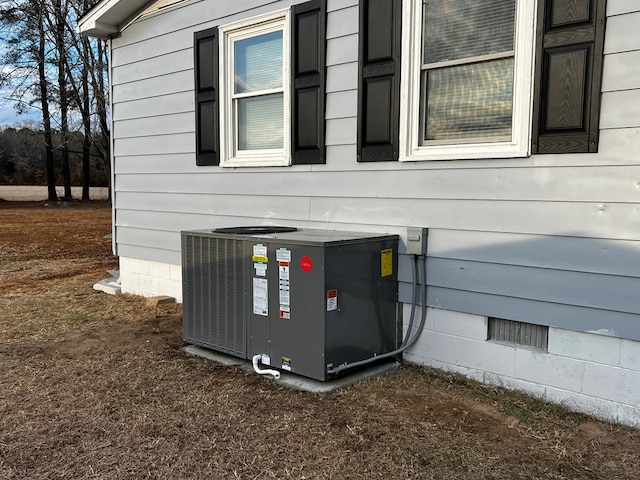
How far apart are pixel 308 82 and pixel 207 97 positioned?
1402 mm

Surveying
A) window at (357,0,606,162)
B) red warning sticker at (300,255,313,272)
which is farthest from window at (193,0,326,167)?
red warning sticker at (300,255,313,272)

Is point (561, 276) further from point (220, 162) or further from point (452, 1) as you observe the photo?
point (220, 162)

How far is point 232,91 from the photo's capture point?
17.6 feet

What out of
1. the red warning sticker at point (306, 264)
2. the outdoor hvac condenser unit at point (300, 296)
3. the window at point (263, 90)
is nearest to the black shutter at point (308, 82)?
the window at point (263, 90)

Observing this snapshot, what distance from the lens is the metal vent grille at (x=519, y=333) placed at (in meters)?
3.56

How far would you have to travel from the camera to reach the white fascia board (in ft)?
20.2

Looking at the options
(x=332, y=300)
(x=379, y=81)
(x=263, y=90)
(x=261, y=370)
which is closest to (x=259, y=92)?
(x=263, y=90)

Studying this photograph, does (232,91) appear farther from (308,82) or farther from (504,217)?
(504,217)

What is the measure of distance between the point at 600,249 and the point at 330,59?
2.48 metres

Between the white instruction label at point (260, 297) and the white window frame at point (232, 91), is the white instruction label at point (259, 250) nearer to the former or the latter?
the white instruction label at point (260, 297)

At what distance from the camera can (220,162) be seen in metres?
5.50

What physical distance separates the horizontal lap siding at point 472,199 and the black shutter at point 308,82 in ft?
0.29

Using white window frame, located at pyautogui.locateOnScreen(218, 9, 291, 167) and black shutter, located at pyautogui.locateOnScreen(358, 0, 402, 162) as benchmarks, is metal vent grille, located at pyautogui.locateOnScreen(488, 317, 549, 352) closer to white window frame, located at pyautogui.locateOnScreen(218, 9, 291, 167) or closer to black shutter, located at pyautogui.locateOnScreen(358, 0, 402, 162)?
black shutter, located at pyautogui.locateOnScreen(358, 0, 402, 162)

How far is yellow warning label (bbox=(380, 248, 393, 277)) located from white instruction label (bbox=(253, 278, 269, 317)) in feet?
2.77
